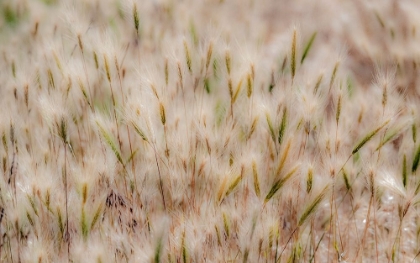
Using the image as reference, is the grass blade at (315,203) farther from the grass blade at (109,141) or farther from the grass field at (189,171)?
the grass blade at (109,141)

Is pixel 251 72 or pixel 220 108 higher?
pixel 251 72

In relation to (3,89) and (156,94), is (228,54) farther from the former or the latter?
(3,89)

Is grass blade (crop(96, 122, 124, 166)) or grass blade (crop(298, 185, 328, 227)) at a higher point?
grass blade (crop(96, 122, 124, 166))

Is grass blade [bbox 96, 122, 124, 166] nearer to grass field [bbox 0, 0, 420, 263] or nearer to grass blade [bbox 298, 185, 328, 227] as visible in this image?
grass field [bbox 0, 0, 420, 263]

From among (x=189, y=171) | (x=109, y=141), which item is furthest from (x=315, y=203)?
(x=109, y=141)

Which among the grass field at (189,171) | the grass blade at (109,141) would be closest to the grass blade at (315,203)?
the grass field at (189,171)

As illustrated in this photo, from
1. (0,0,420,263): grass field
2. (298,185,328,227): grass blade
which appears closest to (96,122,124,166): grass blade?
(0,0,420,263): grass field

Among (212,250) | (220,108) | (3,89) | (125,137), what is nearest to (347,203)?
(220,108)

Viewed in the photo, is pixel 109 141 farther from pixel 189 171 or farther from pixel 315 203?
pixel 315 203

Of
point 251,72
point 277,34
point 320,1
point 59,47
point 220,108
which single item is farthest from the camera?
point 320,1

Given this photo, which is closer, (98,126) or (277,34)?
(98,126)

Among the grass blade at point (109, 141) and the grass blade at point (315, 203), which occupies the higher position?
the grass blade at point (109, 141)
